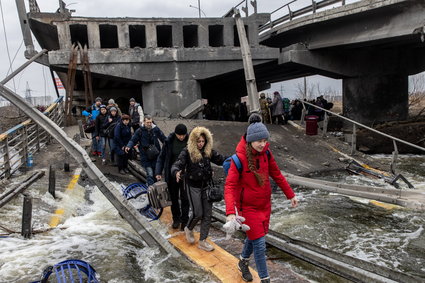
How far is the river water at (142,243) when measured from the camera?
187 inches

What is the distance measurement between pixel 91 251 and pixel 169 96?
41.9 feet

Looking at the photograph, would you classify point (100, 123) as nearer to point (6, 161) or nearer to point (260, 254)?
point (6, 161)

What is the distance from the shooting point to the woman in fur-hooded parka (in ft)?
16.3

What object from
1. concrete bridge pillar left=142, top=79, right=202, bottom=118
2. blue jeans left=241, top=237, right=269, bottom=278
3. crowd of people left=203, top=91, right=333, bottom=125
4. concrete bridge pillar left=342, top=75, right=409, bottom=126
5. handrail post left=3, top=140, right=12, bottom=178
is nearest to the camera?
blue jeans left=241, top=237, right=269, bottom=278

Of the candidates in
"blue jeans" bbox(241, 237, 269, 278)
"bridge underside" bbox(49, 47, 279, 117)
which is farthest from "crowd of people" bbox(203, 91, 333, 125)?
"blue jeans" bbox(241, 237, 269, 278)

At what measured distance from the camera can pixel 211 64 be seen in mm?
17859

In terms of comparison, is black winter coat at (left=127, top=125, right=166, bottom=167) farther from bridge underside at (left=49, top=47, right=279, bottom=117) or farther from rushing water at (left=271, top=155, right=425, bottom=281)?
bridge underside at (left=49, top=47, right=279, bottom=117)

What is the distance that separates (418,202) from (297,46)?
13812mm

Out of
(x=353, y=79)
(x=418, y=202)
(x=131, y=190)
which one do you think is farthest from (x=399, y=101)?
(x=131, y=190)

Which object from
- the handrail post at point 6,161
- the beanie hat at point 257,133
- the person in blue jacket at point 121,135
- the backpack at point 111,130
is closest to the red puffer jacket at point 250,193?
the beanie hat at point 257,133

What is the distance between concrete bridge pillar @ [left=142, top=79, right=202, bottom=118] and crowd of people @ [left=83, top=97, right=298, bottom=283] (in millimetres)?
→ 10016

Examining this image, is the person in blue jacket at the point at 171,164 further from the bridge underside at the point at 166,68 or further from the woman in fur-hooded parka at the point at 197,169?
the bridge underside at the point at 166,68

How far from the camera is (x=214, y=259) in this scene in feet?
16.1

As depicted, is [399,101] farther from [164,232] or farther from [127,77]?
[164,232]
